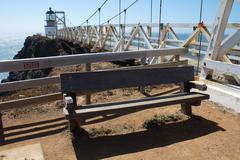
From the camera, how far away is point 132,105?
4.03 m

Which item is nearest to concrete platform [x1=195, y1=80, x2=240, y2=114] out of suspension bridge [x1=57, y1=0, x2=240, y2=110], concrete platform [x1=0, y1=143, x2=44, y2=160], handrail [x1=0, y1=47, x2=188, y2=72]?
suspension bridge [x1=57, y1=0, x2=240, y2=110]

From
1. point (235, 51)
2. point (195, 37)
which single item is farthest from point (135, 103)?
point (195, 37)

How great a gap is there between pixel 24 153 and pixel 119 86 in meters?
1.52

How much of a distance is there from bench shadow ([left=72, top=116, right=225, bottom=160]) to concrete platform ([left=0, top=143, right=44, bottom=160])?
1.45 ft

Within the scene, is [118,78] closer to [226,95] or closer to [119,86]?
[119,86]

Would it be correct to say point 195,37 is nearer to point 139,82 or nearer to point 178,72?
point 178,72

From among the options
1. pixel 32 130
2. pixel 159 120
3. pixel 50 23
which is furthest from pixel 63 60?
pixel 50 23

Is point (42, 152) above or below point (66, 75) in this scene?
below

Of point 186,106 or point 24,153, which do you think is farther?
point 186,106

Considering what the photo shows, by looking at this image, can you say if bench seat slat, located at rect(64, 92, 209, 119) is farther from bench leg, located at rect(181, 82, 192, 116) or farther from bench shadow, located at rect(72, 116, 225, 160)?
bench shadow, located at rect(72, 116, 225, 160)

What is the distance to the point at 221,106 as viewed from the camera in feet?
17.1

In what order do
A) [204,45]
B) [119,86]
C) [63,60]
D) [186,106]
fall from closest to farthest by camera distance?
1. [119,86]
2. [186,106]
3. [63,60]
4. [204,45]

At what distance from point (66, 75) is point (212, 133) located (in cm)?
214

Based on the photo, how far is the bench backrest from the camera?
13.3 ft
